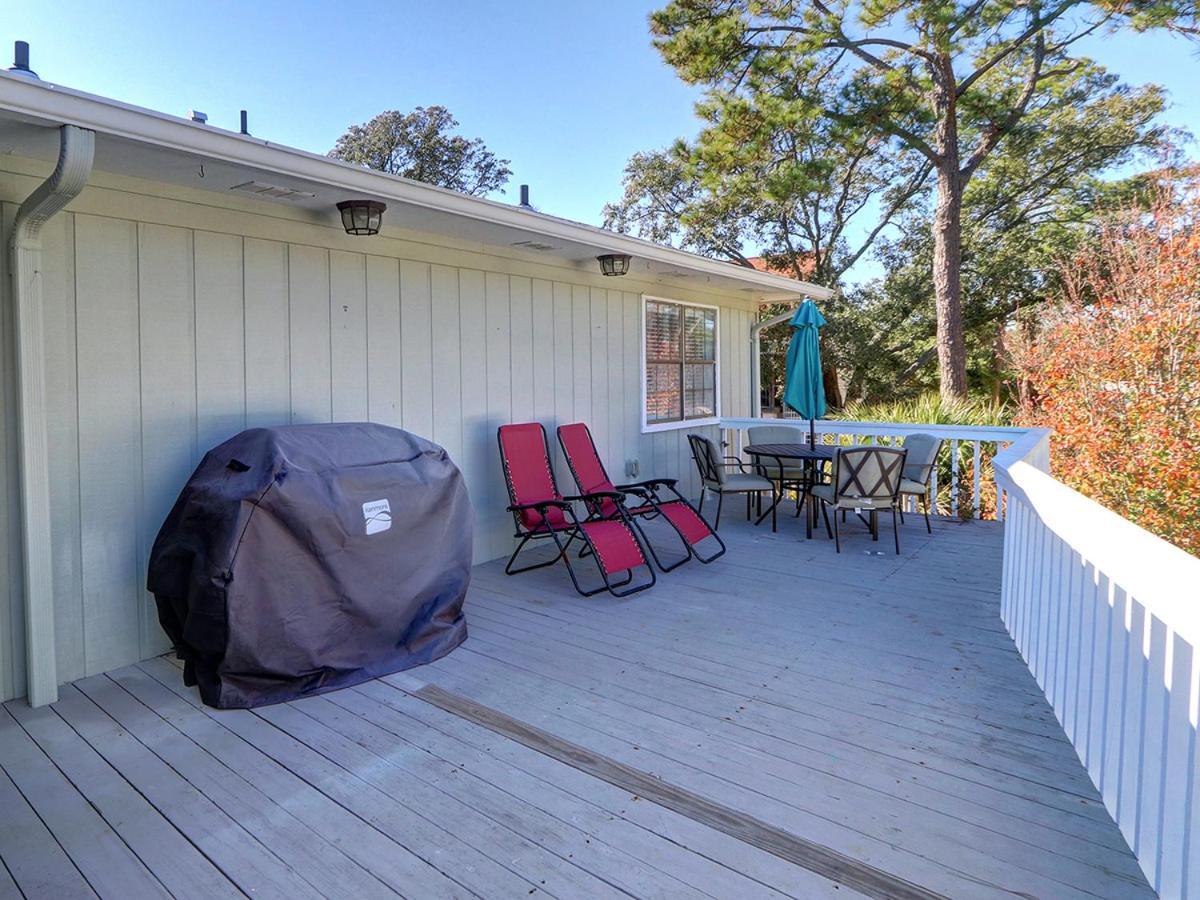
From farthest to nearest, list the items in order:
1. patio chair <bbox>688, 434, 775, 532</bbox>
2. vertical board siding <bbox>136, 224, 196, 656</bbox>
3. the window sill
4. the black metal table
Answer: the window sill < patio chair <bbox>688, 434, 775, 532</bbox> < the black metal table < vertical board siding <bbox>136, 224, 196, 656</bbox>

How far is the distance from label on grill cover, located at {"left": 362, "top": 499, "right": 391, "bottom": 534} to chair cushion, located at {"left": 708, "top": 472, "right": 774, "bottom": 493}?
3212 mm

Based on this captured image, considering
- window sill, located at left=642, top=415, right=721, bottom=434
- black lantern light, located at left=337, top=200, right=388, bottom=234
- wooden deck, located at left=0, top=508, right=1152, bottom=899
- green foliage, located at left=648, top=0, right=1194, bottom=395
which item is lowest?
wooden deck, located at left=0, top=508, right=1152, bottom=899

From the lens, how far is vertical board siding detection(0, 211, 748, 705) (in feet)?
10.1

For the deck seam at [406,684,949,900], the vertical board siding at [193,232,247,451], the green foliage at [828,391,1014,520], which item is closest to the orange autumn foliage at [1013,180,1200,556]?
the green foliage at [828,391,1014,520]

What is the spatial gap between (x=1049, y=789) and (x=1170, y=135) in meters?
16.6

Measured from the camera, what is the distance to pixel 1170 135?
1384 centimetres

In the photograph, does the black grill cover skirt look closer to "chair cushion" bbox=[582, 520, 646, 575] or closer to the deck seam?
the deck seam

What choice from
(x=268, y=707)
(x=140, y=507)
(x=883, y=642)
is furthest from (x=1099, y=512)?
(x=140, y=507)

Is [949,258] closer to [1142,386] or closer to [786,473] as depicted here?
[1142,386]

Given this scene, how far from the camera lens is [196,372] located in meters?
3.49

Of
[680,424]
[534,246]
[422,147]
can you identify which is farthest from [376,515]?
[422,147]

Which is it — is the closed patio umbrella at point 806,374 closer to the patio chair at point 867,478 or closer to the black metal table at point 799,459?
the black metal table at point 799,459

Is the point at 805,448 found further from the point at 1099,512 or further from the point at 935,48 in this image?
the point at 935,48

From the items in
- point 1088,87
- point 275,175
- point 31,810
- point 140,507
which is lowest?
point 31,810
